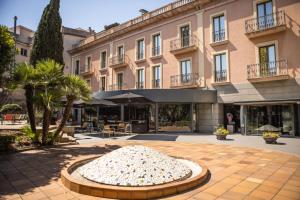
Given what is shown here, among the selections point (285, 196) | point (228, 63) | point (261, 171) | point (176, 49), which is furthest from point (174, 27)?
point (285, 196)

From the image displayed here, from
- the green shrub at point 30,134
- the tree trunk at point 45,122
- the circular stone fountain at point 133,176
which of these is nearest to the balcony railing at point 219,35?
the tree trunk at point 45,122

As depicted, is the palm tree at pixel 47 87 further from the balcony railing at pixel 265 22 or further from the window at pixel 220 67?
the balcony railing at pixel 265 22

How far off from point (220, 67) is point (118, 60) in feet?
38.1

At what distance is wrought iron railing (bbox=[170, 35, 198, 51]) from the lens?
60.4ft

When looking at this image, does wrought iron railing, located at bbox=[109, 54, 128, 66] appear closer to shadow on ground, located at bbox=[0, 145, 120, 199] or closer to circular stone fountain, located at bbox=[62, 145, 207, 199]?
shadow on ground, located at bbox=[0, 145, 120, 199]

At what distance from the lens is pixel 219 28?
17375 mm

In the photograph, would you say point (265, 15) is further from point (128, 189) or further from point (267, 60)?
point (128, 189)

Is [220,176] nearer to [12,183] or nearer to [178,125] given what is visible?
[12,183]

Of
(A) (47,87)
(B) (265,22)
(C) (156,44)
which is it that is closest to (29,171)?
(A) (47,87)

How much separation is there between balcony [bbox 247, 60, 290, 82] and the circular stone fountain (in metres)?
11.2

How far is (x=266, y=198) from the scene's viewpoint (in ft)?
12.7

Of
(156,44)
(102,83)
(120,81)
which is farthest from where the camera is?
(102,83)

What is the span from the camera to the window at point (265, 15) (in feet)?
48.8

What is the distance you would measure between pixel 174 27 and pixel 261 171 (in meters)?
16.4
